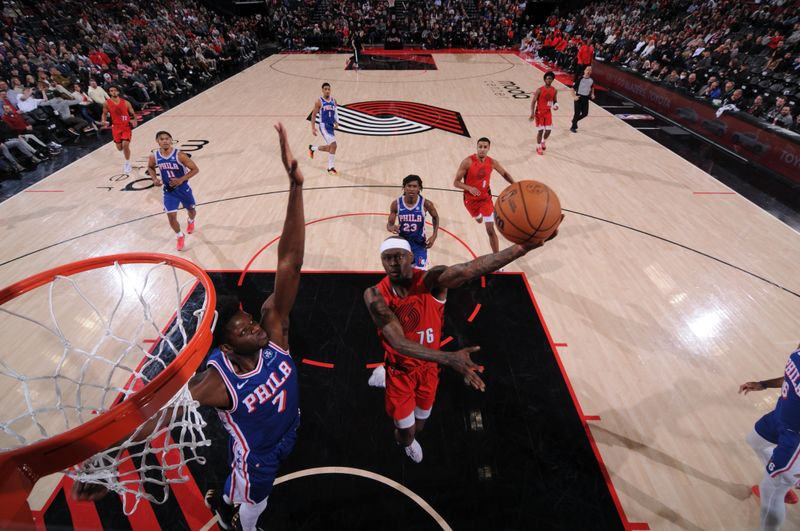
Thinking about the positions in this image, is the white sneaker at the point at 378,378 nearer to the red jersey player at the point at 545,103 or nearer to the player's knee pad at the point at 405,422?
the player's knee pad at the point at 405,422

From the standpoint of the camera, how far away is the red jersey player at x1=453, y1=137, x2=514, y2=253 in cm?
552

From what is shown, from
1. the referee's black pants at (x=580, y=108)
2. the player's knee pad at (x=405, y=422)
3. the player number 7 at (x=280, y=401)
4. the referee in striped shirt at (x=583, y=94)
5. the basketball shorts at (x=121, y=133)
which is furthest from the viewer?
the referee's black pants at (x=580, y=108)

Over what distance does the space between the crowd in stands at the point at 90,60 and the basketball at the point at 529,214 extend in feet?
33.7

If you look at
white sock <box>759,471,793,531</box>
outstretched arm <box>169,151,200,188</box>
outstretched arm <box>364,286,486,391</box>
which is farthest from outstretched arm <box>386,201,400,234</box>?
white sock <box>759,471,793,531</box>

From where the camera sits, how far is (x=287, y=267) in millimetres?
2402

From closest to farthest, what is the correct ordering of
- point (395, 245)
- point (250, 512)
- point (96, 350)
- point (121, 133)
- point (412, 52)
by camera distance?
point (250, 512)
point (395, 245)
point (96, 350)
point (121, 133)
point (412, 52)

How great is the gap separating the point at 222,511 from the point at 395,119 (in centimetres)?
1068

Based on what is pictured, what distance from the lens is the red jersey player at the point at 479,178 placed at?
5523 mm

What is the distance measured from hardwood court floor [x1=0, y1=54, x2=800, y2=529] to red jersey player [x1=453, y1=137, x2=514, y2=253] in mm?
726

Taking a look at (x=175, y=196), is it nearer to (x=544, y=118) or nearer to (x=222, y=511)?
(x=222, y=511)

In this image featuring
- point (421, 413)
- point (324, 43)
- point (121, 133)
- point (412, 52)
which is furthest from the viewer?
point (324, 43)

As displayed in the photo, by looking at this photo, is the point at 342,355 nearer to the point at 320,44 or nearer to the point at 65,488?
the point at 65,488

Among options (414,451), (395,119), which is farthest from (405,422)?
(395,119)

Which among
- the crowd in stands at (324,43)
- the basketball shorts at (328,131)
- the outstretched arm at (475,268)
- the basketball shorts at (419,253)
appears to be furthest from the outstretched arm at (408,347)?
the crowd in stands at (324,43)
